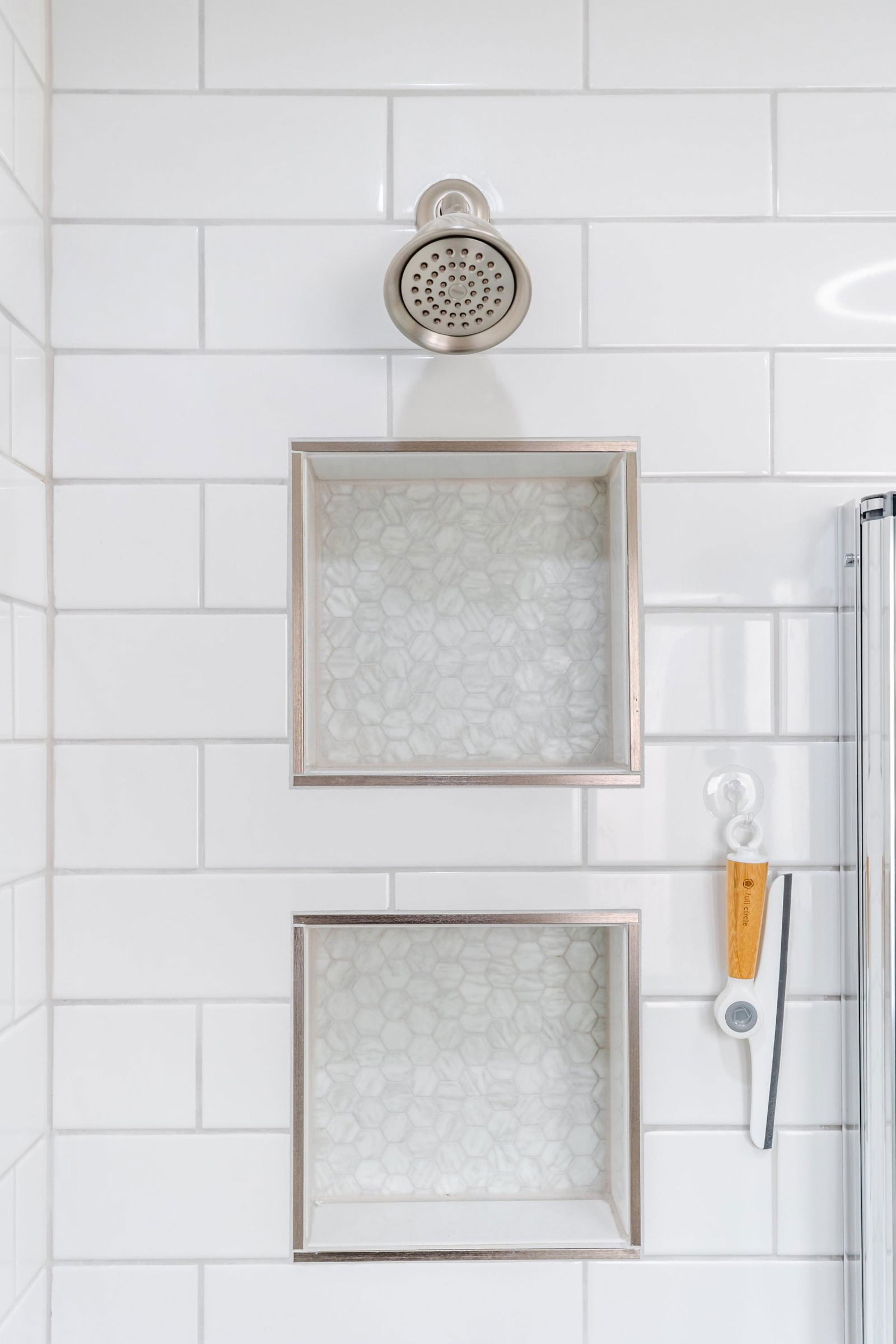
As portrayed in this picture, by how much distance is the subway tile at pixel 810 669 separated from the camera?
95 cm

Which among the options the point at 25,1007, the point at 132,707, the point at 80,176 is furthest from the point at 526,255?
the point at 25,1007

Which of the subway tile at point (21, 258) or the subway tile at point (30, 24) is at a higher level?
the subway tile at point (30, 24)

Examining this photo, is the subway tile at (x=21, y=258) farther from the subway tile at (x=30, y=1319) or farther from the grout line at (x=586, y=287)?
the subway tile at (x=30, y=1319)

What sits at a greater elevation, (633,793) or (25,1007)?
(633,793)

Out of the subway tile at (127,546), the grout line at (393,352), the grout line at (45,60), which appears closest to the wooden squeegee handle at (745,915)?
the grout line at (393,352)

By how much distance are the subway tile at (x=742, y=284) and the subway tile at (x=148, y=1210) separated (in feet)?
2.96

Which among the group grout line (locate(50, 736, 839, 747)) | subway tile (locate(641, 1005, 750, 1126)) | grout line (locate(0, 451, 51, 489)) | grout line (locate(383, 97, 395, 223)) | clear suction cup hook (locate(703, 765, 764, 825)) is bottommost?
subway tile (locate(641, 1005, 750, 1126))

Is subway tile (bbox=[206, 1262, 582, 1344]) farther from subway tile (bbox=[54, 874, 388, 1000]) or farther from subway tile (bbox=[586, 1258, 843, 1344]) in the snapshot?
subway tile (bbox=[54, 874, 388, 1000])

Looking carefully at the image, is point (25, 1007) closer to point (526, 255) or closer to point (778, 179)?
point (526, 255)

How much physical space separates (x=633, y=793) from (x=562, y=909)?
5.2 inches

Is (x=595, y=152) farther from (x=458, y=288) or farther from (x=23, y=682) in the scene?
(x=23, y=682)

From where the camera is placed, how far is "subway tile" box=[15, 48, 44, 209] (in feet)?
2.84

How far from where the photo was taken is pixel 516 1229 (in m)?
0.95

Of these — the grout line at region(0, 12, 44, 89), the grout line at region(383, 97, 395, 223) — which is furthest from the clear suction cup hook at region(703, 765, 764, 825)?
the grout line at region(0, 12, 44, 89)
